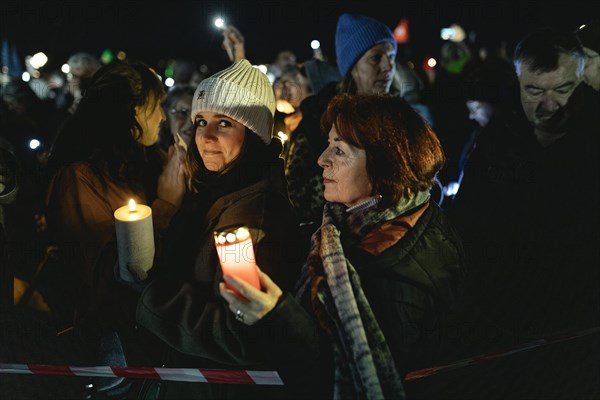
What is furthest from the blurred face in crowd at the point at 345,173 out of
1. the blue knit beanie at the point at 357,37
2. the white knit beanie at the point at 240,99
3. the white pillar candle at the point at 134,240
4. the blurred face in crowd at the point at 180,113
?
the blurred face in crowd at the point at 180,113

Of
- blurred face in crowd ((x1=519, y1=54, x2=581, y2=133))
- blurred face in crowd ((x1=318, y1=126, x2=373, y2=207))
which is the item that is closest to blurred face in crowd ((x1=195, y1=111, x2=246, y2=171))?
blurred face in crowd ((x1=318, y1=126, x2=373, y2=207))

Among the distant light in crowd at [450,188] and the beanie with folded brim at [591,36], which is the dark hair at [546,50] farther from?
the distant light in crowd at [450,188]

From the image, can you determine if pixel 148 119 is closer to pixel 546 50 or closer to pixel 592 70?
pixel 546 50

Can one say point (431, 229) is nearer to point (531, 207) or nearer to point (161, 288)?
point (161, 288)

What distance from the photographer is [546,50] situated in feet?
10.6

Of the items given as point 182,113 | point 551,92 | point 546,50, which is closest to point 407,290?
point 551,92

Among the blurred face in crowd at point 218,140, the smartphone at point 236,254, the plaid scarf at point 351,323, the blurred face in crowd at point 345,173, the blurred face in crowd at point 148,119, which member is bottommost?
the plaid scarf at point 351,323

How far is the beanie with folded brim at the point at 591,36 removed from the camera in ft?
14.3

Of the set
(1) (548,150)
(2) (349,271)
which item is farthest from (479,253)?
(2) (349,271)

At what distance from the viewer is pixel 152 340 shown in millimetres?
3027

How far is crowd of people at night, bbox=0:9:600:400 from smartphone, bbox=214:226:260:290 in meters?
0.02

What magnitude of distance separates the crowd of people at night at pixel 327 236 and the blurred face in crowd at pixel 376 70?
0.02 meters

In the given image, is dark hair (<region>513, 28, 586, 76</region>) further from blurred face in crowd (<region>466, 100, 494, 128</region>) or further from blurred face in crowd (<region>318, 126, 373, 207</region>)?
blurred face in crowd (<region>318, 126, 373, 207</region>)

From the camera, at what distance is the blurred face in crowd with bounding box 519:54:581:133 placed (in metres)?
3.21
